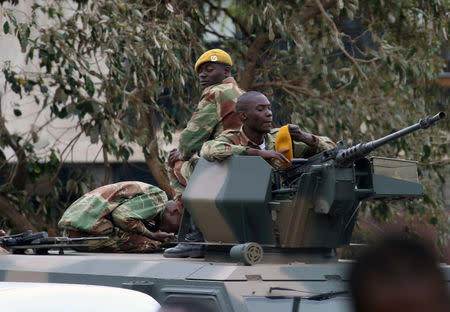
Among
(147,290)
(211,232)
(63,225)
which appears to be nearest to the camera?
(147,290)

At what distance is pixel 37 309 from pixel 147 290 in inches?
64.9

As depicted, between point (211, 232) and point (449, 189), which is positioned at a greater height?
point (211, 232)

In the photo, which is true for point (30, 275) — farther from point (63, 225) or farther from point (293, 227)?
point (293, 227)

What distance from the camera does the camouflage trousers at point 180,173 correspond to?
597 cm

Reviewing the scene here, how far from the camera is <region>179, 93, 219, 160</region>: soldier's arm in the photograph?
5.94 meters

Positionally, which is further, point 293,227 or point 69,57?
point 69,57

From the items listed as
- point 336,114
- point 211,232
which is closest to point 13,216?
point 336,114

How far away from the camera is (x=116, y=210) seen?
635 centimetres

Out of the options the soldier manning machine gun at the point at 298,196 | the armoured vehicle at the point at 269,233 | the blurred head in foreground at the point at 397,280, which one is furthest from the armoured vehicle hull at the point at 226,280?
the blurred head in foreground at the point at 397,280

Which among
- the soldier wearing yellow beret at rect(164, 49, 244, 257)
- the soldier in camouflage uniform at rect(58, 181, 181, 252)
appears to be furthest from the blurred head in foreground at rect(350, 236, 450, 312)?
the soldier in camouflage uniform at rect(58, 181, 181, 252)

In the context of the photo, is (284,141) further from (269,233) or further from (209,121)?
(209,121)

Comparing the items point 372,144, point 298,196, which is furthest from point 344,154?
point 298,196

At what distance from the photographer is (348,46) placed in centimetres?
1162

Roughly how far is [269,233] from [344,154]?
66 centimetres
